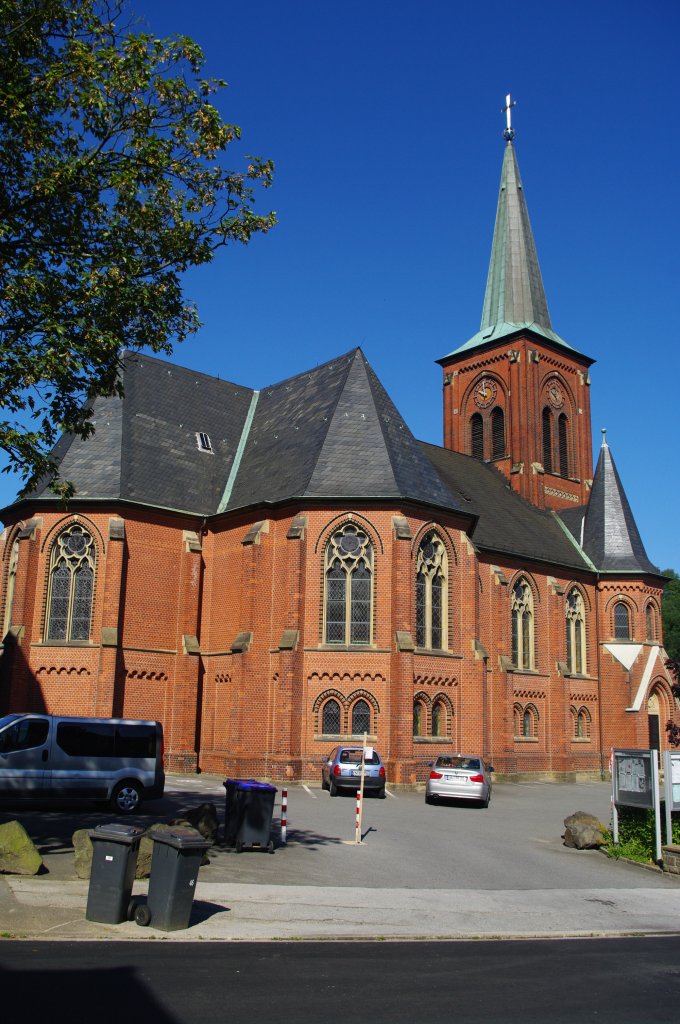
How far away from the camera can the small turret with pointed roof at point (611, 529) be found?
140 ft

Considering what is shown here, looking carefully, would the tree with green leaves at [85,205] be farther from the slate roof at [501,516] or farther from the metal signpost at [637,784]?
the slate roof at [501,516]

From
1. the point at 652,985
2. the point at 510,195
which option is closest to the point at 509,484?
the point at 510,195

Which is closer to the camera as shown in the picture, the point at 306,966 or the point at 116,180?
the point at 306,966

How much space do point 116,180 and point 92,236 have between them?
1269 millimetres

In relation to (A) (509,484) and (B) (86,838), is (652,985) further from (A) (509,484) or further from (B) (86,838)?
(A) (509,484)

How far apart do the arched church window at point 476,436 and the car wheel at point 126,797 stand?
33.2m

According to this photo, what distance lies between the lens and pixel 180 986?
24.7ft

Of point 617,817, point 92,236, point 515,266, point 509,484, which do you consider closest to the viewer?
point 92,236

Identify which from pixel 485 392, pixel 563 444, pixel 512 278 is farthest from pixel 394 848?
pixel 512 278

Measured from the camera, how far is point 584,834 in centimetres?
1773

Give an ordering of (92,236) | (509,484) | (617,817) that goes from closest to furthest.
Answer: (92,236) → (617,817) → (509,484)

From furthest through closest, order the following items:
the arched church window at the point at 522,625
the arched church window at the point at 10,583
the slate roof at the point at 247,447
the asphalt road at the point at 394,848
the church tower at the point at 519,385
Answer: the church tower at the point at 519,385 → the arched church window at the point at 522,625 → the arched church window at the point at 10,583 → the slate roof at the point at 247,447 → the asphalt road at the point at 394,848

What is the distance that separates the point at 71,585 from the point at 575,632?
2249 centimetres

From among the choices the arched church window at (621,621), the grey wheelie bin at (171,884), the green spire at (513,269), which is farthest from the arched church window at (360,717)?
the green spire at (513,269)
